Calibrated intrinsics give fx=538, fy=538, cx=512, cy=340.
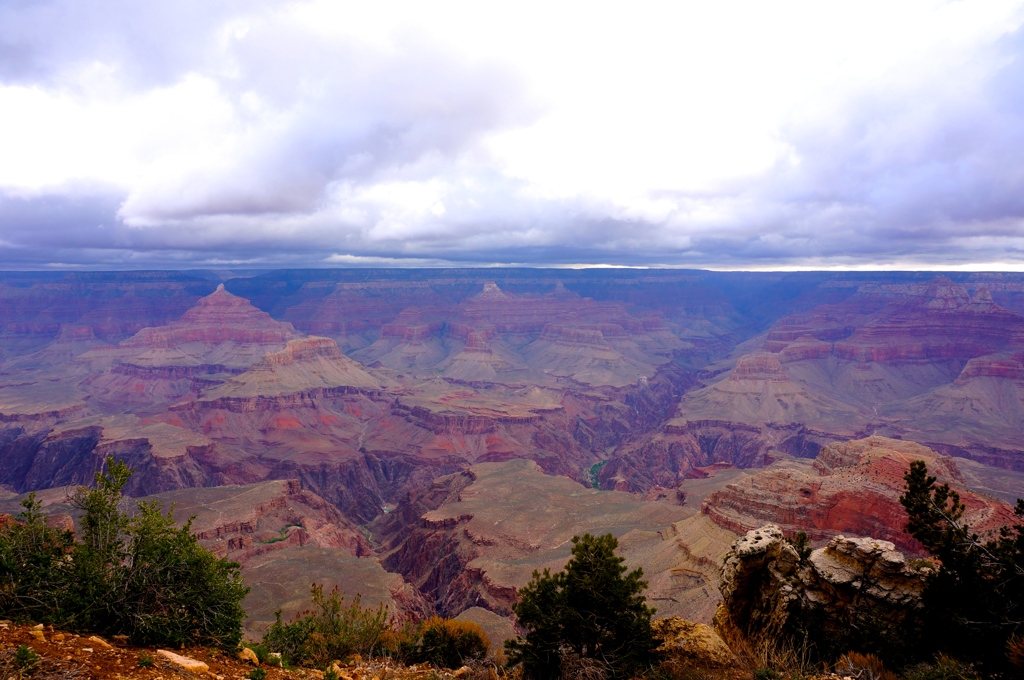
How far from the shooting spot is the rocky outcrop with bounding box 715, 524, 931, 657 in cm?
1705

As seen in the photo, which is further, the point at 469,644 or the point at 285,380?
the point at 285,380

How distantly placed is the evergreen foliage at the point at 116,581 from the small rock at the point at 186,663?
157 centimetres

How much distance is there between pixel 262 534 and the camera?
78375 millimetres

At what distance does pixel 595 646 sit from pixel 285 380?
16656 centimetres

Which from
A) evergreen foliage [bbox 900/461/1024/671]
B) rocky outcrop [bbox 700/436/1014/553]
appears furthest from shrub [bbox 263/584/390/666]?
rocky outcrop [bbox 700/436/1014/553]

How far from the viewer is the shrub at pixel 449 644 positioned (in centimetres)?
2542

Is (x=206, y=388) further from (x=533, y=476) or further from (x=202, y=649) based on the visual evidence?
(x=202, y=649)

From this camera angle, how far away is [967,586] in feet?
51.9

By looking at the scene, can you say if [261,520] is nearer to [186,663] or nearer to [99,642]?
[99,642]

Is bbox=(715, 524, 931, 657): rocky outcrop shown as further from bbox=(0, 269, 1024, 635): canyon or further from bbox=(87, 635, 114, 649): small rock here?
bbox=(0, 269, 1024, 635): canyon

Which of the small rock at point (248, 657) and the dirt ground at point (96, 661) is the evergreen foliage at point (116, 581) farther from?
the dirt ground at point (96, 661)

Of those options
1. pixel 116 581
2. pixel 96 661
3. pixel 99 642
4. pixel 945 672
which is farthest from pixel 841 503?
pixel 96 661

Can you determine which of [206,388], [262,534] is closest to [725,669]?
[262,534]

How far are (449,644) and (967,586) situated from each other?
2120 cm
